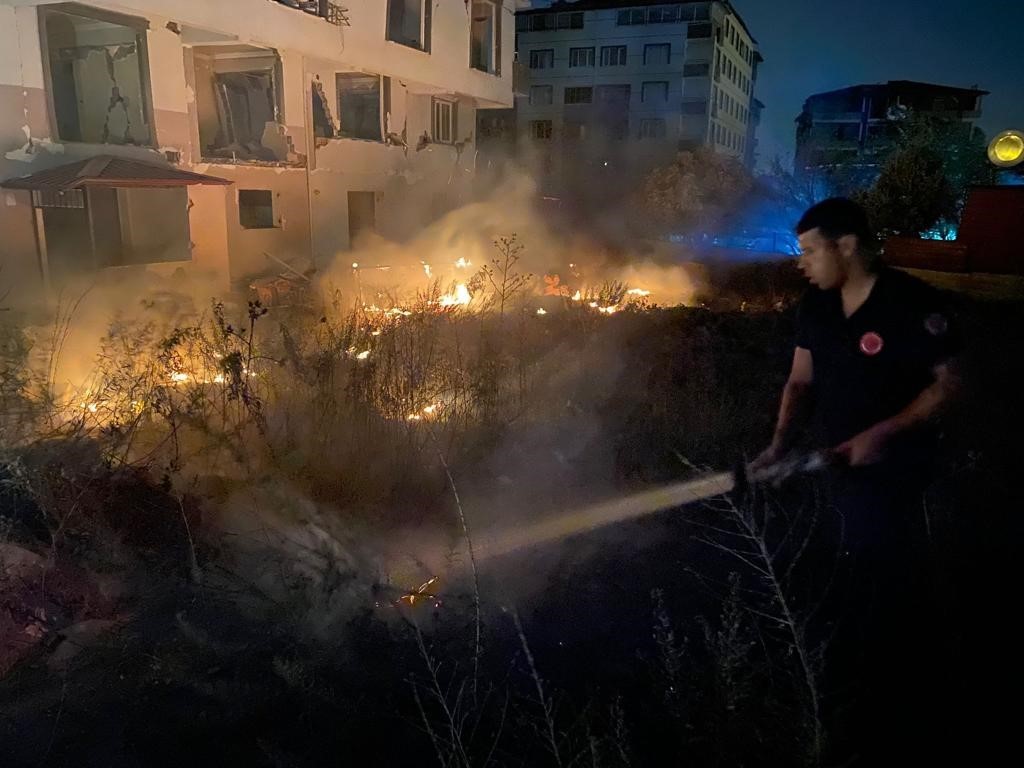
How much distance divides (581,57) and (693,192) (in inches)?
897

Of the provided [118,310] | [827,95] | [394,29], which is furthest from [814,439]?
[827,95]

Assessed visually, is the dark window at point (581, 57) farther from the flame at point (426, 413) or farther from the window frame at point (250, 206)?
the flame at point (426, 413)

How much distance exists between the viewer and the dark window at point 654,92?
141ft

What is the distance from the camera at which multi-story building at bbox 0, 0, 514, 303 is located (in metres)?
11.0

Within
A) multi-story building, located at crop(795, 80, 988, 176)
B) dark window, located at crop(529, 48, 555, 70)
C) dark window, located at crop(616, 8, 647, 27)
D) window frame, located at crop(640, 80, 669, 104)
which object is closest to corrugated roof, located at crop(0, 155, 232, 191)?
multi-story building, located at crop(795, 80, 988, 176)

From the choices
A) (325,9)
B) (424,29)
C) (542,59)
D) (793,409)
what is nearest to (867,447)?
(793,409)

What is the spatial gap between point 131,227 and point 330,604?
1154 centimetres

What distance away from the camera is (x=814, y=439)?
209 inches

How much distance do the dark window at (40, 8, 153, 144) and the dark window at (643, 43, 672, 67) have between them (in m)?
36.3

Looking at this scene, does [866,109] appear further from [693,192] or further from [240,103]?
[240,103]

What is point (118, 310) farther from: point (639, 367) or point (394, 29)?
point (394, 29)

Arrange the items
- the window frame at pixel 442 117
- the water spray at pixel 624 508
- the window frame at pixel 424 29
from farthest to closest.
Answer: the window frame at pixel 442 117, the window frame at pixel 424 29, the water spray at pixel 624 508

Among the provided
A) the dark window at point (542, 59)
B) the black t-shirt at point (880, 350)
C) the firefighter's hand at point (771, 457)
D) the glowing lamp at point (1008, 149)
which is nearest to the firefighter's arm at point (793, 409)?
the firefighter's hand at point (771, 457)

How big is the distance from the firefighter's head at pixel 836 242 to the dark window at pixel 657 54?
4435 cm
